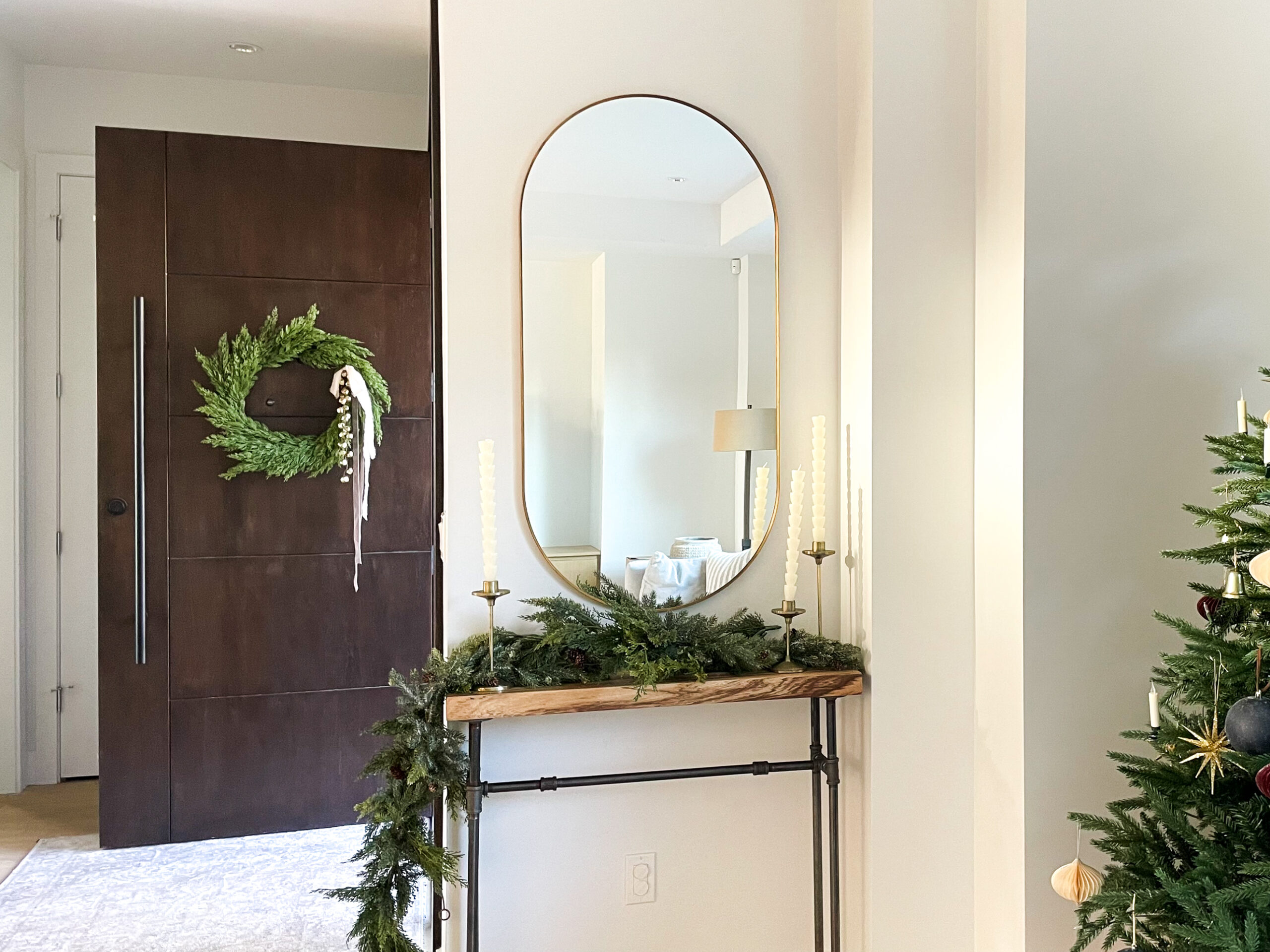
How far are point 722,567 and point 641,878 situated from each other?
726mm

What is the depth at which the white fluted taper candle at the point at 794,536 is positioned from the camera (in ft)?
6.79

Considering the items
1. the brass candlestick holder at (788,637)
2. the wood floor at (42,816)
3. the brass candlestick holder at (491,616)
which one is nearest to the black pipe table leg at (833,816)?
the brass candlestick holder at (788,637)

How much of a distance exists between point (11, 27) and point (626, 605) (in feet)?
10.8

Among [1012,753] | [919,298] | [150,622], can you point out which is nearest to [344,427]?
[150,622]

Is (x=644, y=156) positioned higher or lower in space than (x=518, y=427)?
higher

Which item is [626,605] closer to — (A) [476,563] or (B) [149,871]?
(A) [476,563]

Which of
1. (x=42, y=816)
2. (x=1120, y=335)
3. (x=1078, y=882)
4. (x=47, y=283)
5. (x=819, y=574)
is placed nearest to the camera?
(x=1078, y=882)

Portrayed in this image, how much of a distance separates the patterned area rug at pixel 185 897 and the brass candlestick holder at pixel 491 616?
1062 mm

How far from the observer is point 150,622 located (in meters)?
3.16

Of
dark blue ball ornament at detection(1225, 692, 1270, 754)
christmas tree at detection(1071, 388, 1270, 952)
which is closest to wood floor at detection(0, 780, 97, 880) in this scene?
christmas tree at detection(1071, 388, 1270, 952)

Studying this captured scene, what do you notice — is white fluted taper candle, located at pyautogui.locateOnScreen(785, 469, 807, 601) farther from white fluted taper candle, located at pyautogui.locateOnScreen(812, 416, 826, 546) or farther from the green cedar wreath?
the green cedar wreath

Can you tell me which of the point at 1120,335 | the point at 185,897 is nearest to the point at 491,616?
the point at 1120,335

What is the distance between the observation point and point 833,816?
2.09 m

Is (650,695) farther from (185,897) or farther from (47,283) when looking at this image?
(47,283)
